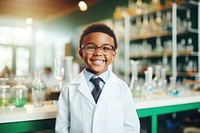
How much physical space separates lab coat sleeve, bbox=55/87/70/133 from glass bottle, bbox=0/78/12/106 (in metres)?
0.43

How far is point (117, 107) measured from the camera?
1267 mm

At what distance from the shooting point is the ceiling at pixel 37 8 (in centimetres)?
690

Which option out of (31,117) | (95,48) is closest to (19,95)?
(31,117)

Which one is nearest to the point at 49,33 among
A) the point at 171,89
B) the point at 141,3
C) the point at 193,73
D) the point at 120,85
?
the point at 141,3

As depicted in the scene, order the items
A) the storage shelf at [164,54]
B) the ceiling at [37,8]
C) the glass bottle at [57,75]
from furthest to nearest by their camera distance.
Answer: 1. the ceiling at [37,8]
2. the storage shelf at [164,54]
3. the glass bottle at [57,75]

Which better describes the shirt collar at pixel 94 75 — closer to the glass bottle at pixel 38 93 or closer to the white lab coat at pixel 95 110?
the white lab coat at pixel 95 110

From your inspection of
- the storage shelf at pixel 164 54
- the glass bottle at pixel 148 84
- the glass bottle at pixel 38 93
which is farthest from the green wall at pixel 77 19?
the glass bottle at pixel 38 93

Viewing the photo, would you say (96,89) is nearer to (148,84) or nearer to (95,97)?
(95,97)

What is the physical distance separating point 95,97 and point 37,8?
7.04m

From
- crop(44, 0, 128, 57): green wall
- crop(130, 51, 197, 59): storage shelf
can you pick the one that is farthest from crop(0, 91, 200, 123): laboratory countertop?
crop(44, 0, 128, 57): green wall

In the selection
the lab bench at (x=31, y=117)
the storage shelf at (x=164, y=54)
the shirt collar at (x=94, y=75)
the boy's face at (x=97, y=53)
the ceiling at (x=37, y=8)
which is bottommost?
the lab bench at (x=31, y=117)

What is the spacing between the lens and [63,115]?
4.11 feet

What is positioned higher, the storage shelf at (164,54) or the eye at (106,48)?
the storage shelf at (164,54)

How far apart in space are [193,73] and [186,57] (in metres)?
0.41
